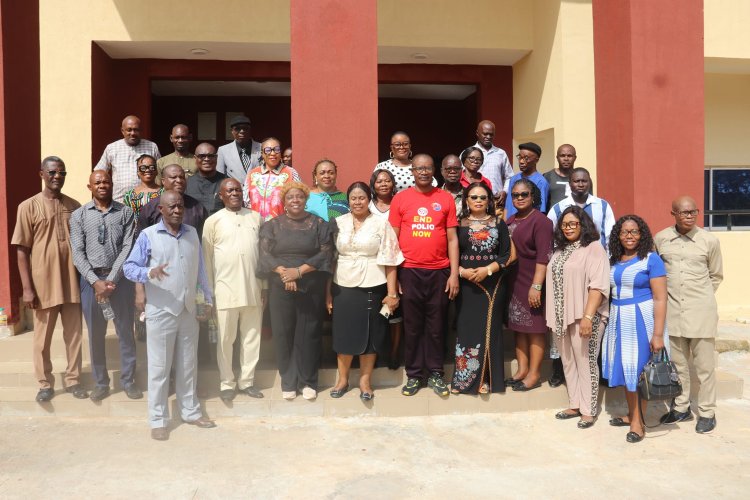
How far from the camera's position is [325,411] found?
15.8 feet

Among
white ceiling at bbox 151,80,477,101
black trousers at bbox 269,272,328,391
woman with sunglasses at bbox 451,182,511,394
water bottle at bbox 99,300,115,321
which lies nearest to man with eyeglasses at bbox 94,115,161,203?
water bottle at bbox 99,300,115,321

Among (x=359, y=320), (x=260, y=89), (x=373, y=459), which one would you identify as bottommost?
(x=373, y=459)

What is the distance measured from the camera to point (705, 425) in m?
4.64

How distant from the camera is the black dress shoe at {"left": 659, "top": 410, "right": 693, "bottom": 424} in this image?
→ 479 cm

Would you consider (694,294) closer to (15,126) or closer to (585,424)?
(585,424)

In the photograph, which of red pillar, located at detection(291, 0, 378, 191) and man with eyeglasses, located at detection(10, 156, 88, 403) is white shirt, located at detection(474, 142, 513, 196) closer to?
red pillar, located at detection(291, 0, 378, 191)

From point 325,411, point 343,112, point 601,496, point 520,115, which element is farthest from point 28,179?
point 520,115

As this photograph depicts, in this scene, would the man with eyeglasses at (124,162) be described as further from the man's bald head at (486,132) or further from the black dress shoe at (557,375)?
the black dress shoe at (557,375)

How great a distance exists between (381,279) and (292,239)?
73 cm

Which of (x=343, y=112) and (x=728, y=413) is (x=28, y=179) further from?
(x=728, y=413)

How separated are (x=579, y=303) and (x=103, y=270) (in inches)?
138

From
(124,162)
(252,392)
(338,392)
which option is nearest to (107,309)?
(252,392)

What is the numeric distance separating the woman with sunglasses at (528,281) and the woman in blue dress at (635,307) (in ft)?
1.75

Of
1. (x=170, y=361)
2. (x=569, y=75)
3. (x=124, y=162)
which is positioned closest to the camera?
(x=170, y=361)
